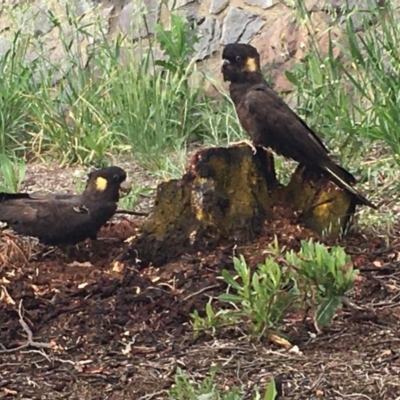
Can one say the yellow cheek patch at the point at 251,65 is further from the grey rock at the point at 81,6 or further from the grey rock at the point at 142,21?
the grey rock at the point at 81,6

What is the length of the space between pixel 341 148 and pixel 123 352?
2449 mm

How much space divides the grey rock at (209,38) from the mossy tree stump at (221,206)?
3392 millimetres

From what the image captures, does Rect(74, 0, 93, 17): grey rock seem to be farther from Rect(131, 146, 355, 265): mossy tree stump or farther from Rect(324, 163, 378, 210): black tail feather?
Rect(324, 163, 378, 210): black tail feather

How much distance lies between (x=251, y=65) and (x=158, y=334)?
73.6 inches

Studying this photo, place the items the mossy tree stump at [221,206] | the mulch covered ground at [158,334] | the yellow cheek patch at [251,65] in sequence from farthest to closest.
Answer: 1. the yellow cheek patch at [251,65]
2. the mossy tree stump at [221,206]
3. the mulch covered ground at [158,334]

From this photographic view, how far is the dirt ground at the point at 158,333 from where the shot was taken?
11.4ft

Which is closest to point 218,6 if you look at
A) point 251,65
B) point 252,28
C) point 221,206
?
point 252,28

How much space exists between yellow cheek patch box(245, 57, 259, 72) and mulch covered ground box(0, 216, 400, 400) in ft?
3.48

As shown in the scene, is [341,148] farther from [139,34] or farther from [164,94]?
[139,34]

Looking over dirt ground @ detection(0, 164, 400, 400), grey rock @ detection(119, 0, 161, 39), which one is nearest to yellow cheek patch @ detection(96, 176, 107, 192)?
dirt ground @ detection(0, 164, 400, 400)

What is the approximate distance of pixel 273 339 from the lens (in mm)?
3734

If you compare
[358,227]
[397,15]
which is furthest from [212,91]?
[358,227]

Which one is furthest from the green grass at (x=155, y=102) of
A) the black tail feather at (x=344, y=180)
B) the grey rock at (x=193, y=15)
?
the black tail feather at (x=344, y=180)

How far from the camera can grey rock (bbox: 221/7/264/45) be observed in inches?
314
